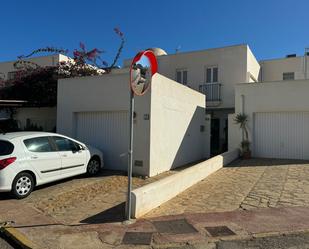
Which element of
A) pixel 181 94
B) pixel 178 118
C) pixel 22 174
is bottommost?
pixel 22 174

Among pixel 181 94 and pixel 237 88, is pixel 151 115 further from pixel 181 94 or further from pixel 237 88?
pixel 237 88

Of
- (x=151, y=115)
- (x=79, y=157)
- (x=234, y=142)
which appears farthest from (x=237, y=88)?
(x=79, y=157)

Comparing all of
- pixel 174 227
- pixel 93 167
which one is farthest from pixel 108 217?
pixel 93 167

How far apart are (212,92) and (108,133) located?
970 cm

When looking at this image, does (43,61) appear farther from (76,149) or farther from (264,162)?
(264,162)

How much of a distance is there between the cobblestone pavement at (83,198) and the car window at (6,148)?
1135mm

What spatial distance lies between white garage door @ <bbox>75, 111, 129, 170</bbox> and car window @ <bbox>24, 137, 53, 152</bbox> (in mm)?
3129

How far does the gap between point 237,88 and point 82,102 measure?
8.37 metres

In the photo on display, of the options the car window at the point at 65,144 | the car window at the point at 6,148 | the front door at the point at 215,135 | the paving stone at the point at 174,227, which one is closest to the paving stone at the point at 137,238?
the paving stone at the point at 174,227

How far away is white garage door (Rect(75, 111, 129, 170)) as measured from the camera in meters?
11.9

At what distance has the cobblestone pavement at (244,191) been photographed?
7356mm

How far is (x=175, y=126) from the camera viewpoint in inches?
532

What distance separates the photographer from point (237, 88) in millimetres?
17016

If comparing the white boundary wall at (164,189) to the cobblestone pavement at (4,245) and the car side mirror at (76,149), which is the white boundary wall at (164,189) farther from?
the car side mirror at (76,149)
